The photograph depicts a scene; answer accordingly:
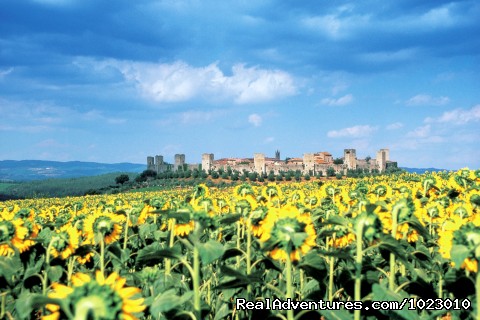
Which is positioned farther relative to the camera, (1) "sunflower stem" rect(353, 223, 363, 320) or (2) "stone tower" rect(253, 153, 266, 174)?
(2) "stone tower" rect(253, 153, 266, 174)

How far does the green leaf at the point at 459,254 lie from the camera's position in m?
3.06

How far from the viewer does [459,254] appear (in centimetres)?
311

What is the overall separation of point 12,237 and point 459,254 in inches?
172

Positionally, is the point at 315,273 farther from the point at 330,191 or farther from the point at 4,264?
the point at 330,191

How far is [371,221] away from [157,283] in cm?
217

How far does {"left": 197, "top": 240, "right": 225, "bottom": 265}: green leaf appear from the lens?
2941 millimetres

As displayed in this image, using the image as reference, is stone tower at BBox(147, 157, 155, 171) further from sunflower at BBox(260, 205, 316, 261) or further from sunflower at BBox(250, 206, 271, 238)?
sunflower at BBox(260, 205, 316, 261)

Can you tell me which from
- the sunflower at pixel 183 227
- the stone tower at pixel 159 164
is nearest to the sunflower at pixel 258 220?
the sunflower at pixel 183 227

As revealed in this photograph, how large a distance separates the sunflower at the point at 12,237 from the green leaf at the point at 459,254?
413 centimetres

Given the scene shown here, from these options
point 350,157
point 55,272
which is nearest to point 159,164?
point 350,157

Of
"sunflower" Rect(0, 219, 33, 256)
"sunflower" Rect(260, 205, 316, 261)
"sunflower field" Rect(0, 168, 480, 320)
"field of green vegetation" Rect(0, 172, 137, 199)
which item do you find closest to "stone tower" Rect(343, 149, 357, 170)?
"field of green vegetation" Rect(0, 172, 137, 199)

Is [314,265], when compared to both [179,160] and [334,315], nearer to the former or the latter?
[334,315]

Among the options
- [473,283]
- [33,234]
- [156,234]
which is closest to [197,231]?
[473,283]

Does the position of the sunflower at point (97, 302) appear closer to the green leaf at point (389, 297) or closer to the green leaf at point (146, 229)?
the green leaf at point (389, 297)
